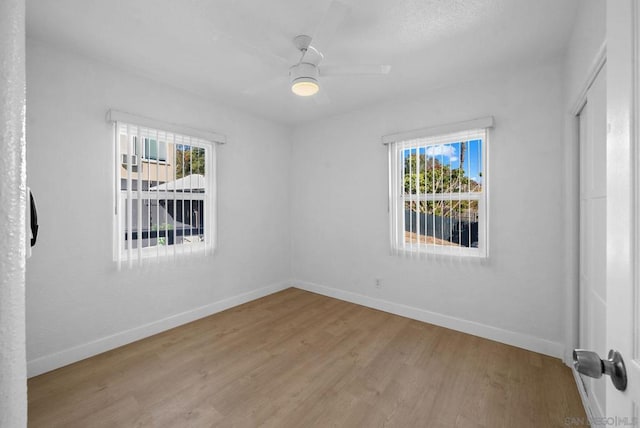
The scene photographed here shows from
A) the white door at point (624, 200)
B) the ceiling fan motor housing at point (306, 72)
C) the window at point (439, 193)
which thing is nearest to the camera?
the white door at point (624, 200)

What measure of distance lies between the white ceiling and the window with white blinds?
2.16ft

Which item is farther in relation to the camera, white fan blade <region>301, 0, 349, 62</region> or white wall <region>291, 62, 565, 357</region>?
white wall <region>291, 62, 565, 357</region>

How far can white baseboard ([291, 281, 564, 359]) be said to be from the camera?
2432 mm

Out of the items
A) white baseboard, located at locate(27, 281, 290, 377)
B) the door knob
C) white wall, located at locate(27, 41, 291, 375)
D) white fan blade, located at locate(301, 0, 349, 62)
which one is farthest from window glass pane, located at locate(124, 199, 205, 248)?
the door knob

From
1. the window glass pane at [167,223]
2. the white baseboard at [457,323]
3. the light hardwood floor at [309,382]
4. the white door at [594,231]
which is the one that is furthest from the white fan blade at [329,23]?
the white baseboard at [457,323]

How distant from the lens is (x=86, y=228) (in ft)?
7.87

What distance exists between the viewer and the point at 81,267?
237cm

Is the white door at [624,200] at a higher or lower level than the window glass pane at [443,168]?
lower

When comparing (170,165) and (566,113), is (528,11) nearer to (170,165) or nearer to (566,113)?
(566,113)

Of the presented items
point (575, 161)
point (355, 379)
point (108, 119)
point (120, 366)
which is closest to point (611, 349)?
point (355, 379)

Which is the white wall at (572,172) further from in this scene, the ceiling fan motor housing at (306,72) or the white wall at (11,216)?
the white wall at (11,216)

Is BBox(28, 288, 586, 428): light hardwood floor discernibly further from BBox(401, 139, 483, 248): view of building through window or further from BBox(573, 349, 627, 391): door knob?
BBox(573, 349, 627, 391): door knob

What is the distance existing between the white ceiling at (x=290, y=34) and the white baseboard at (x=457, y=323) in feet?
8.03

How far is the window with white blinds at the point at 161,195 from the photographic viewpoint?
2.63 m
